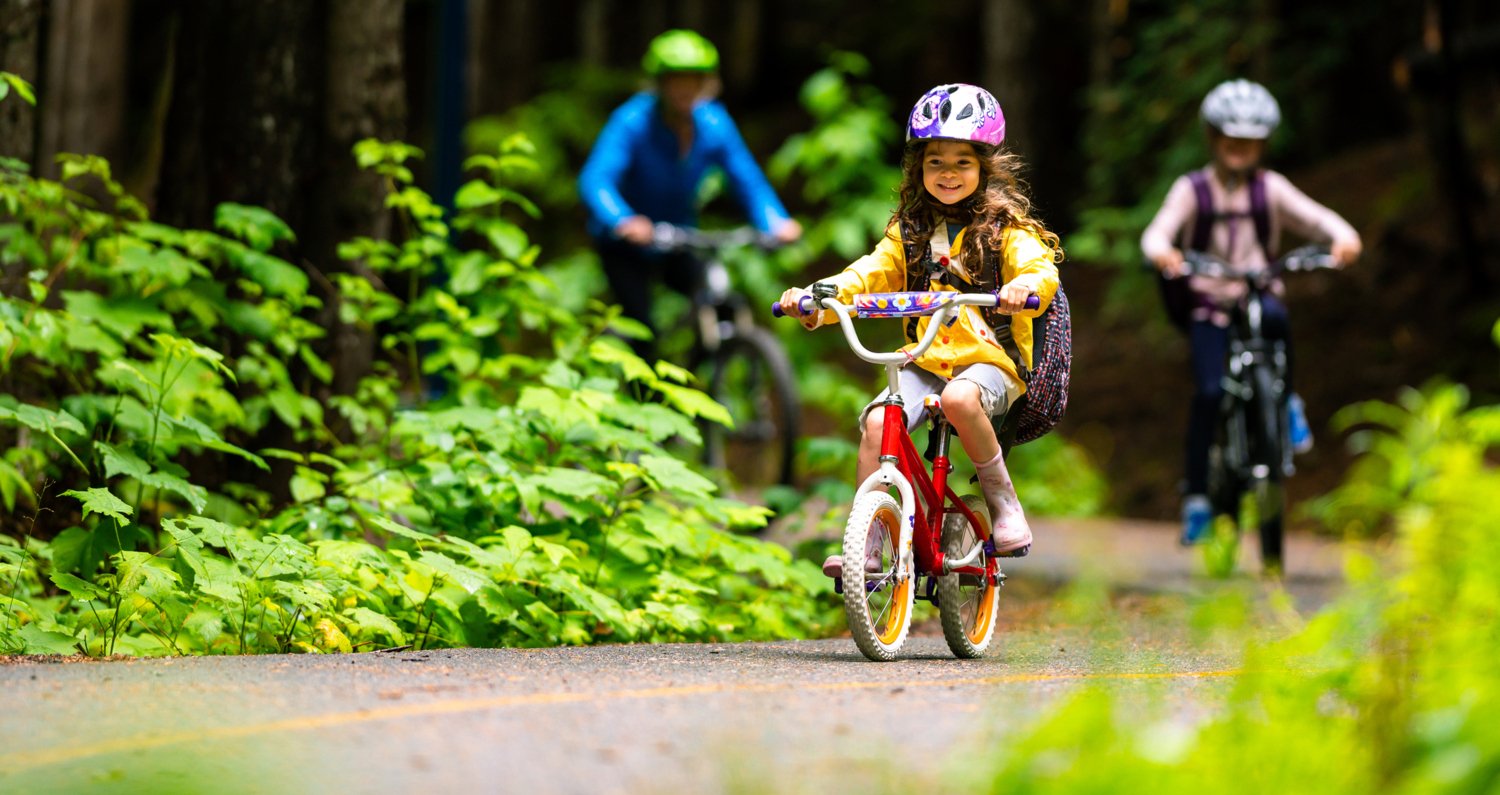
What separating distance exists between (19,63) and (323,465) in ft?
6.32

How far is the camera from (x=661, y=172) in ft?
31.1

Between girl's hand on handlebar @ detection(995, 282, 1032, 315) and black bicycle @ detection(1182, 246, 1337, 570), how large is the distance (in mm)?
4005

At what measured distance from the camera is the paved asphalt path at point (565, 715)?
3.25 metres

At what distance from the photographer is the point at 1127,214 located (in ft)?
53.5

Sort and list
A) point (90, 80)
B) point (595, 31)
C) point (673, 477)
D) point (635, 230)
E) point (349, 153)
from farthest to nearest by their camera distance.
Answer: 1. point (595, 31)
2. point (90, 80)
3. point (635, 230)
4. point (349, 153)
5. point (673, 477)

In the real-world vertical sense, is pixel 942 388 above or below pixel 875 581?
above

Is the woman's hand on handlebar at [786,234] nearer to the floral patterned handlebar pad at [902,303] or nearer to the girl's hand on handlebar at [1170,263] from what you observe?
the girl's hand on handlebar at [1170,263]

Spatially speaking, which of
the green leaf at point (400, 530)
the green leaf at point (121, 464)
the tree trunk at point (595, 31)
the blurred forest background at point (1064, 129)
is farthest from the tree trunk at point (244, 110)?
the tree trunk at point (595, 31)

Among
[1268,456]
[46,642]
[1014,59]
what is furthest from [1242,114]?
[1014,59]

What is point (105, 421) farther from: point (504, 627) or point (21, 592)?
point (504, 627)

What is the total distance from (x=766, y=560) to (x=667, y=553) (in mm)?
367

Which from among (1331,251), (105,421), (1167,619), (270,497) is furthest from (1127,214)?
(105,421)

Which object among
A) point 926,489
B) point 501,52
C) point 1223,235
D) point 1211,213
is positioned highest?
point 501,52

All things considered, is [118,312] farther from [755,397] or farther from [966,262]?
[755,397]
